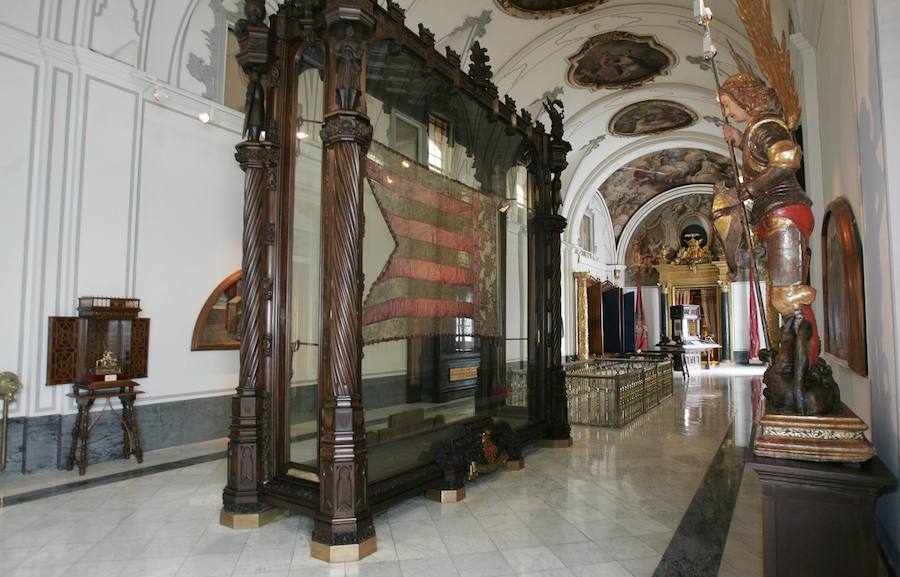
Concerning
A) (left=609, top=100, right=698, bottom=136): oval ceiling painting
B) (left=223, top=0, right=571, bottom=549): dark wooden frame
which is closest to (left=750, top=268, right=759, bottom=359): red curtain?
(left=609, top=100, right=698, bottom=136): oval ceiling painting

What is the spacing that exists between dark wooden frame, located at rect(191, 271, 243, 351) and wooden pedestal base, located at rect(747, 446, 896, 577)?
6387 mm

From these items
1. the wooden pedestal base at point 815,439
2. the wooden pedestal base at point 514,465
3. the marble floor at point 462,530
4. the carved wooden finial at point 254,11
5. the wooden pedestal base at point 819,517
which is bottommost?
the marble floor at point 462,530

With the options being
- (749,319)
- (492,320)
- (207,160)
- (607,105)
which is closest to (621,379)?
(492,320)

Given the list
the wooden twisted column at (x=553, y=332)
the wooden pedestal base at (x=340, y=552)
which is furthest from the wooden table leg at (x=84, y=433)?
the wooden twisted column at (x=553, y=332)

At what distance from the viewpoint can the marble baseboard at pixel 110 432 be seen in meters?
5.20

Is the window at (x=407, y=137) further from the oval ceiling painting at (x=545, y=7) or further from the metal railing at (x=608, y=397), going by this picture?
the oval ceiling painting at (x=545, y=7)

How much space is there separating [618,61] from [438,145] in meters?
8.53

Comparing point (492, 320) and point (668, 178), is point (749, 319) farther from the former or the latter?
point (492, 320)

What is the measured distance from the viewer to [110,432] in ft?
18.9

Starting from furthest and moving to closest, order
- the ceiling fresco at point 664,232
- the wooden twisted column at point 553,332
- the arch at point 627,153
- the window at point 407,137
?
the ceiling fresco at point 664,232 < the arch at point 627,153 < the wooden twisted column at point 553,332 < the window at point 407,137

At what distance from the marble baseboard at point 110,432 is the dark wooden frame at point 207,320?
2.14ft

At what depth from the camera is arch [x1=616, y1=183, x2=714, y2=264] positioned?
21875 millimetres

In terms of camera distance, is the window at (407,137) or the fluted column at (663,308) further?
the fluted column at (663,308)

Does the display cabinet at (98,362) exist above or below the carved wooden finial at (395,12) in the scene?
below
